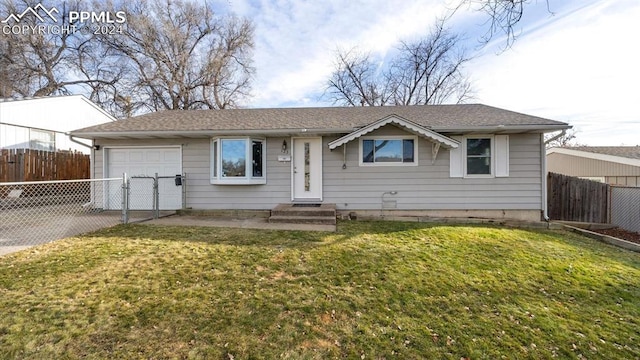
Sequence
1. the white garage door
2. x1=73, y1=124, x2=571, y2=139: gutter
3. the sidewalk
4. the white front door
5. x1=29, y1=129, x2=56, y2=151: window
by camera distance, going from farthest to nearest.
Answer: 1. x1=29, y1=129, x2=56, y2=151: window
2. the white garage door
3. the white front door
4. x1=73, y1=124, x2=571, y2=139: gutter
5. the sidewalk

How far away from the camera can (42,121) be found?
12.4 m

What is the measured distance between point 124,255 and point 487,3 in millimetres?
6678

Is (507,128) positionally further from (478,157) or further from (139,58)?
(139,58)

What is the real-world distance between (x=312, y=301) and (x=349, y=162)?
544 cm

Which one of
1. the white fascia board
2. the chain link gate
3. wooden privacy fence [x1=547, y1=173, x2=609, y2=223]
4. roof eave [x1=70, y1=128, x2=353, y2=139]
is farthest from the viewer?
the white fascia board

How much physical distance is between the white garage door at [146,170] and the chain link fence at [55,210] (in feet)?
1.35

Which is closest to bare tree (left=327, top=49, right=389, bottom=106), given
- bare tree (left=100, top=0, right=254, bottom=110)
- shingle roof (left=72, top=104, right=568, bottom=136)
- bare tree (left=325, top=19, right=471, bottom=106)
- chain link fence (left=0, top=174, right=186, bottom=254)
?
bare tree (left=325, top=19, right=471, bottom=106)

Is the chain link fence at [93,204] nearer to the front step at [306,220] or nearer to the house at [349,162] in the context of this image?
the house at [349,162]

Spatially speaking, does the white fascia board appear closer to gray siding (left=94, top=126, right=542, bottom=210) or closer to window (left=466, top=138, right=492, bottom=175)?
gray siding (left=94, top=126, right=542, bottom=210)

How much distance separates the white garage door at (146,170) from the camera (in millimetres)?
8719

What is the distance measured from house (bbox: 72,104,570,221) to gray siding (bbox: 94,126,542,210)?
0.03 metres

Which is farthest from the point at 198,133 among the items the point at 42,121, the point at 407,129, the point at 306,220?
the point at 42,121

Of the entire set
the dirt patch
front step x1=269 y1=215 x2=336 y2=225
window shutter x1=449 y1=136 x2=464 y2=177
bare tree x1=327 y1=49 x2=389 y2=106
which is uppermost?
bare tree x1=327 y1=49 x2=389 y2=106

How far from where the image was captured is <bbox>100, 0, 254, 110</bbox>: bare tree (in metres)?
21.2
